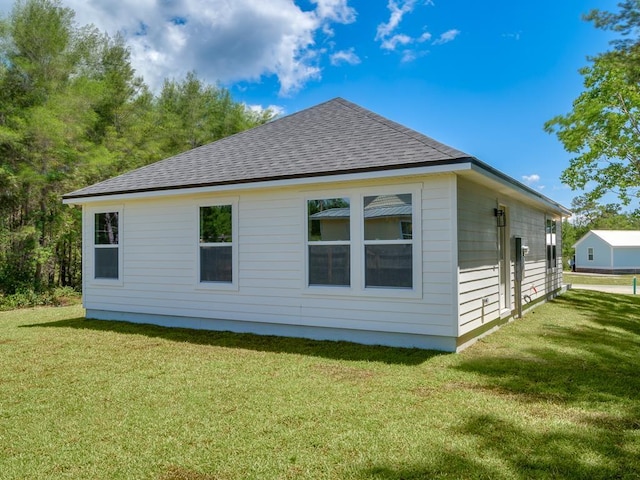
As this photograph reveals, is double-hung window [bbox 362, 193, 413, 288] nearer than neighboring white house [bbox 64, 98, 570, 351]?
No

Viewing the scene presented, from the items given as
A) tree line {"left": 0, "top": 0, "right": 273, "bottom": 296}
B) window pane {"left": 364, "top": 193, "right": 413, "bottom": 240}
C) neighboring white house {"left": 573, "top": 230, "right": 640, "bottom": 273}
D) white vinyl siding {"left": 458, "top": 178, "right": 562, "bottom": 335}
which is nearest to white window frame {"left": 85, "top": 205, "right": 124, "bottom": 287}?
window pane {"left": 364, "top": 193, "right": 413, "bottom": 240}

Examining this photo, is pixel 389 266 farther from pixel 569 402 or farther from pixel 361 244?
pixel 569 402

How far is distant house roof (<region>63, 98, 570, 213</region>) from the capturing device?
6020 millimetres

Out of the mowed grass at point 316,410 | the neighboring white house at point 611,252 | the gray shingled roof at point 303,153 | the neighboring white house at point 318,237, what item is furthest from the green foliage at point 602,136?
the neighboring white house at point 611,252

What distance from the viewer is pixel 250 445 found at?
3039mm

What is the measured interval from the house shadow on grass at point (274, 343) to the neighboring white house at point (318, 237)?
220 millimetres

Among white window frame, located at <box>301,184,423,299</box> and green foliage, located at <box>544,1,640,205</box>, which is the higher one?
green foliage, located at <box>544,1,640,205</box>

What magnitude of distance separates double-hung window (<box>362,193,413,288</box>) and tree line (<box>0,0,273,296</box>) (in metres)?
11.7

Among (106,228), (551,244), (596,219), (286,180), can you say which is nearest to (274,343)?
(286,180)

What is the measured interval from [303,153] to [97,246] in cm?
496

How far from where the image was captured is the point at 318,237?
6.70 metres

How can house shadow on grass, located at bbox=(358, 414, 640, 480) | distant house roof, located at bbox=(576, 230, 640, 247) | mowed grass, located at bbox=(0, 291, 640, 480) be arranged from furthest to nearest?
distant house roof, located at bbox=(576, 230, 640, 247) < mowed grass, located at bbox=(0, 291, 640, 480) < house shadow on grass, located at bbox=(358, 414, 640, 480)

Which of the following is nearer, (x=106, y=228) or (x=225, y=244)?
(x=225, y=244)

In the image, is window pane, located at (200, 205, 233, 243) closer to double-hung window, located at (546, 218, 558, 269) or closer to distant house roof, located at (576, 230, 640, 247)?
double-hung window, located at (546, 218, 558, 269)
